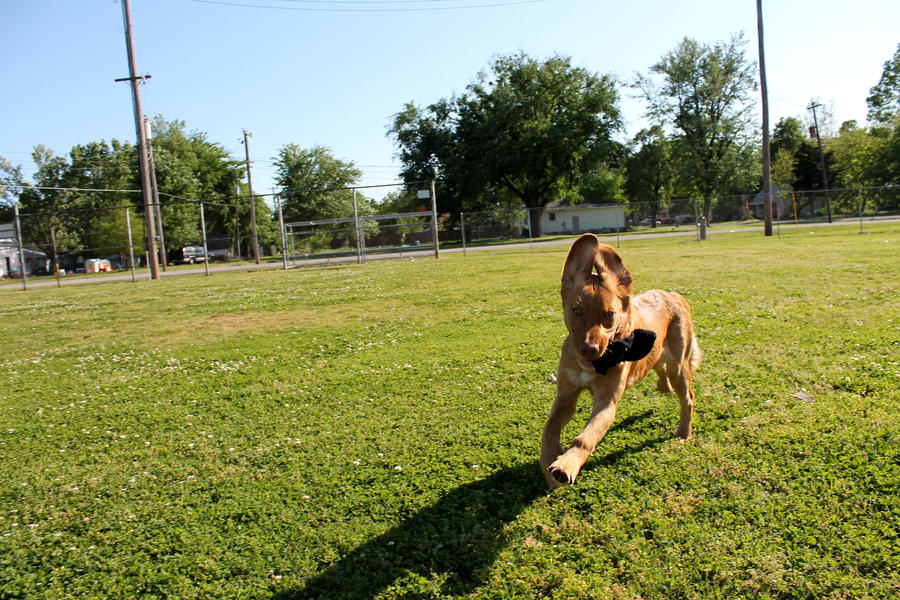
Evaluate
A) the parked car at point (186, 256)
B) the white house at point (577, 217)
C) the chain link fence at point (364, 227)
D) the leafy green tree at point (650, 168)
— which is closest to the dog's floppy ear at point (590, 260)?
the chain link fence at point (364, 227)

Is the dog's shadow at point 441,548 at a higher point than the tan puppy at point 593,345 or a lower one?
lower

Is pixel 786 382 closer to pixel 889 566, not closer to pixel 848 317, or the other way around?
pixel 889 566

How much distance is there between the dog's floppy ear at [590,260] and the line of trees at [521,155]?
48.5 m

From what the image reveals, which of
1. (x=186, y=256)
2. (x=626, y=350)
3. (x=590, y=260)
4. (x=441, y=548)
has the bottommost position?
(x=441, y=548)

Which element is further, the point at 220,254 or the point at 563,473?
the point at 220,254

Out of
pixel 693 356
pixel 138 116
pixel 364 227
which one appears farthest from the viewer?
pixel 364 227

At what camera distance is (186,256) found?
64000 mm

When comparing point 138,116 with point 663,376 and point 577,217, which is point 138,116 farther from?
point 577,217

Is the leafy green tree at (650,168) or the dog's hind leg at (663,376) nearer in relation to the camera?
the dog's hind leg at (663,376)

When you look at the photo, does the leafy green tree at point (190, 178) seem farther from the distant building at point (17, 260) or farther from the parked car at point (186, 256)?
the distant building at point (17, 260)

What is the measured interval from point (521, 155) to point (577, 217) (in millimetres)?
20196

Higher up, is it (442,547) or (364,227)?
(364,227)

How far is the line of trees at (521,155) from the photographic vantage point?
57.5m

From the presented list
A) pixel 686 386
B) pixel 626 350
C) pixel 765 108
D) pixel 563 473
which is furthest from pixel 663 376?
pixel 765 108
